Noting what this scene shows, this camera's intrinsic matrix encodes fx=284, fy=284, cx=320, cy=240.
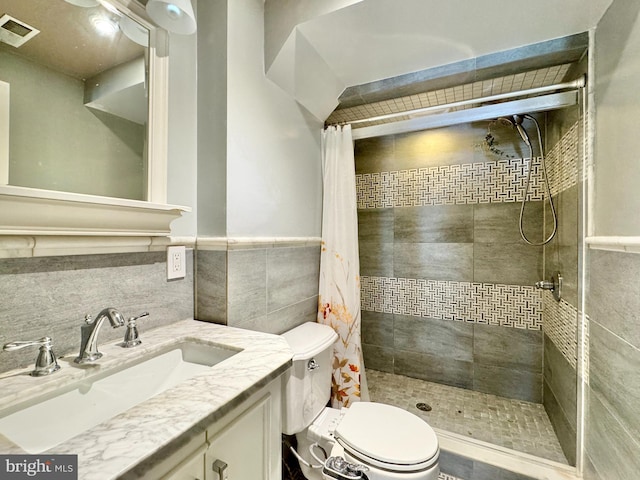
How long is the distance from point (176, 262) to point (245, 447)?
717 mm

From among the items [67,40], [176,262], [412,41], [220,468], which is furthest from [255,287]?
[412,41]

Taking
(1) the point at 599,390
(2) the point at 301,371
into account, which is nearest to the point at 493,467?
(1) the point at 599,390

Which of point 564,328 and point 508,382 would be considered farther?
point 508,382

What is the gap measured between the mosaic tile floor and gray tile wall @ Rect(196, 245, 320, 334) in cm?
100

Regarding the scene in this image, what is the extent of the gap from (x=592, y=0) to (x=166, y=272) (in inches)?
75.5

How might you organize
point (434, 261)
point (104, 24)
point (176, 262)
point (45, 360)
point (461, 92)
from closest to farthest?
point (45, 360) → point (104, 24) → point (176, 262) → point (461, 92) → point (434, 261)

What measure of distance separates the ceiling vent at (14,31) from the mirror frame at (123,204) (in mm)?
297

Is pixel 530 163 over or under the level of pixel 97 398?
over

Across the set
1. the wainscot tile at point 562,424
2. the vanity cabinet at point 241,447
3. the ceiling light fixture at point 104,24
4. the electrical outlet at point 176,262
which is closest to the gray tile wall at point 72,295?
the electrical outlet at point 176,262

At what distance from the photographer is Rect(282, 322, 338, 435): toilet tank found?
1211mm

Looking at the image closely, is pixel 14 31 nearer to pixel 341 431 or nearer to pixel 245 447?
pixel 245 447

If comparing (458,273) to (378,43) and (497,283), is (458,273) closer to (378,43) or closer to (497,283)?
(497,283)

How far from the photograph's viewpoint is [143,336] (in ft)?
3.24

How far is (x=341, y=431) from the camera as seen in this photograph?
1.19 meters
